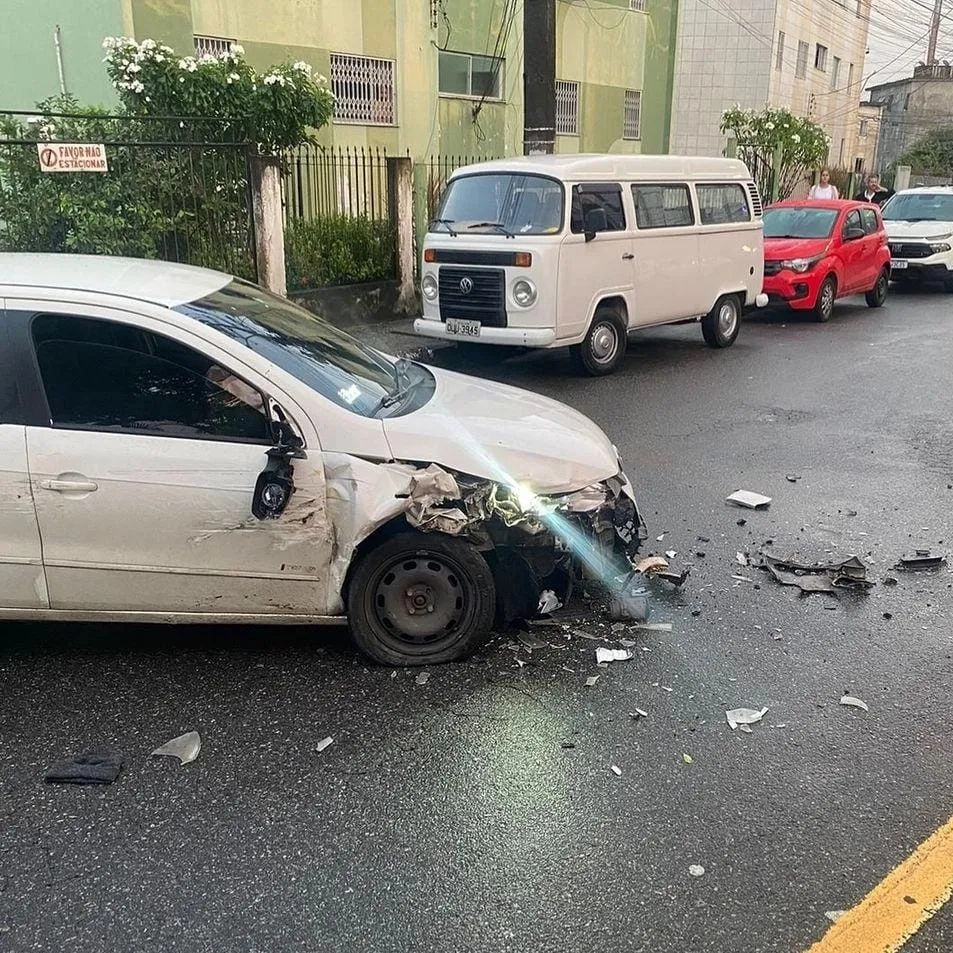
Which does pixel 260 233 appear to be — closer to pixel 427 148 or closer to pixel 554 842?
pixel 427 148

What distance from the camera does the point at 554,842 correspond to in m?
2.89

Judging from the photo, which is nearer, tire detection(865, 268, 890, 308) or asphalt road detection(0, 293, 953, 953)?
asphalt road detection(0, 293, 953, 953)

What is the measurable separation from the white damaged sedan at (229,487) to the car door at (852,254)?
11878mm

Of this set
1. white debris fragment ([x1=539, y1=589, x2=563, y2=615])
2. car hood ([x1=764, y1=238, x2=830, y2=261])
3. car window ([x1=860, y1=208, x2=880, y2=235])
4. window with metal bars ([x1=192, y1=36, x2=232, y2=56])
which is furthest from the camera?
car window ([x1=860, y1=208, x2=880, y2=235])

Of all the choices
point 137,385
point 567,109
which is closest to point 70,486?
point 137,385

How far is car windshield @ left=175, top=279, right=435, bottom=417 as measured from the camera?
3.88 meters

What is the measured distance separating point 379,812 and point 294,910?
486 millimetres

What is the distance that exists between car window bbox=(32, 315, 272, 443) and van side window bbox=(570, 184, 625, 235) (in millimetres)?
6215

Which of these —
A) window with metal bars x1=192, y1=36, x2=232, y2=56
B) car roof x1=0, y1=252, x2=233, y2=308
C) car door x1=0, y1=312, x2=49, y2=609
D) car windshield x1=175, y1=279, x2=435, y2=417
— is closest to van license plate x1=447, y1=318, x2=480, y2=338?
car windshield x1=175, y1=279, x2=435, y2=417

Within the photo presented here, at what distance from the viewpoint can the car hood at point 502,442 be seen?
3.84 m

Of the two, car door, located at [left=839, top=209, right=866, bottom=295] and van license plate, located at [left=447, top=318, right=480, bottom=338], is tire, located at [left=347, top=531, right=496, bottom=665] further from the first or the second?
car door, located at [left=839, top=209, right=866, bottom=295]

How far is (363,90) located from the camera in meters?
16.5

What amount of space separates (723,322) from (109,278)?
9.33m

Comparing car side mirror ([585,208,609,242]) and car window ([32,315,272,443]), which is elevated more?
car side mirror ([585,208,609,242])
